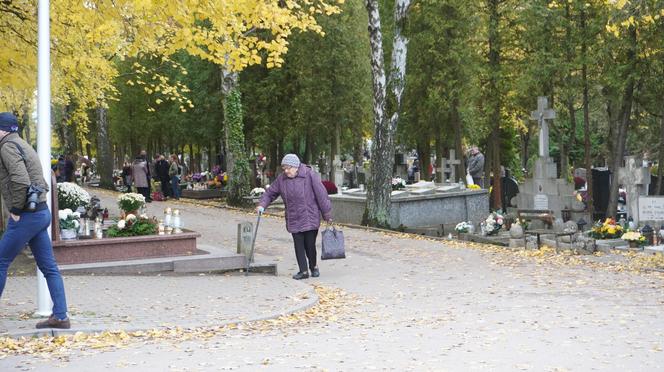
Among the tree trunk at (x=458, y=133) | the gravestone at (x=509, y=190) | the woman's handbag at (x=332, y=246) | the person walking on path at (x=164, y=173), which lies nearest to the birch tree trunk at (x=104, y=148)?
the person walking on path at (x=164, y=173)

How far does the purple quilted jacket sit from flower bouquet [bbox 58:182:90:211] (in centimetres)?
415

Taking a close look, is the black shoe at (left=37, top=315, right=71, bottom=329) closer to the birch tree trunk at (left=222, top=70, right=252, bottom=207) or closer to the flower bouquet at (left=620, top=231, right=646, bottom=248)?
the flower bouquet at (left=620, top=231, right=646, bottom=248)

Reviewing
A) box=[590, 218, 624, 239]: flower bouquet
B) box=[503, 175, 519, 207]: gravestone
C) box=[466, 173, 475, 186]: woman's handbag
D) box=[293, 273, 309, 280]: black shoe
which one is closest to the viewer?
box=[293, 273, 309, 280]: black shoe

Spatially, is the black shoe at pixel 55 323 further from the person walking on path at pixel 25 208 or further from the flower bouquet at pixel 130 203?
the flower bouquet at pixel 130 203

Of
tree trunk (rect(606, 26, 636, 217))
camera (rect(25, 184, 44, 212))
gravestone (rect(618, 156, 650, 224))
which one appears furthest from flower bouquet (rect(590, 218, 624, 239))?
camera (rect(25, 184, 44, 212))

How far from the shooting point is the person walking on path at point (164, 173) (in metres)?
34.9

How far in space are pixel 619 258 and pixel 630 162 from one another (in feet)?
15.2

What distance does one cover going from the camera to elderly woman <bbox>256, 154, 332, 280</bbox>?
13.5 m

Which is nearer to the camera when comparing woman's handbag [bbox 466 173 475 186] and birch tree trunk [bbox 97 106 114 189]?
woman's handbag [bbox 466 173 475 186]

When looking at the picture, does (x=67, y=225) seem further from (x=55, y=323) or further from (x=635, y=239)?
(x=635, y=239)

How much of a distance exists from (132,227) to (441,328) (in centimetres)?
644

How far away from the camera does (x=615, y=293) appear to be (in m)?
11.7

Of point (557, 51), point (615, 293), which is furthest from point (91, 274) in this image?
point (557, 51)

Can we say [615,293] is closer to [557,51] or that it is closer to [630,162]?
[630,162]
